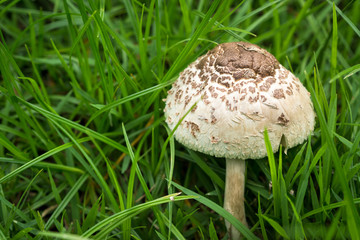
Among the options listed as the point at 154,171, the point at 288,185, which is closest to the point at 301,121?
the point at 288,185

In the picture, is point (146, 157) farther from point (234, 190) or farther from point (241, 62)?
point (241, 62)

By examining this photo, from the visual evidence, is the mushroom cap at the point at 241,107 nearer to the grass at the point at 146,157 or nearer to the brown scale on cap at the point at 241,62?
the brown scale on cap at the point at 241,62

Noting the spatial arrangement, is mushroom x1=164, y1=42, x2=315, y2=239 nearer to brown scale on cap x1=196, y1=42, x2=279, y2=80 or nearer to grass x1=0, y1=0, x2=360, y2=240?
brown scale on cap x1=196, y1=42, x2=279, y2=80

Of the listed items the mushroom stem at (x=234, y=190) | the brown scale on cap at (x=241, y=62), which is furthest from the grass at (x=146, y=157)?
the brown scale on cap at (x=241, y=62)

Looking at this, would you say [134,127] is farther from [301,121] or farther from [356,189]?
[356,189]

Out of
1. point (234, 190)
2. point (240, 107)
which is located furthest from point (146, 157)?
point (240, 107)

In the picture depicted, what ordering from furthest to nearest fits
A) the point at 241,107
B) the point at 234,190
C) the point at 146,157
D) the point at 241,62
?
the point at 146,157 → the point at 234,190 → the point at 241,62 → the point at 241,107
